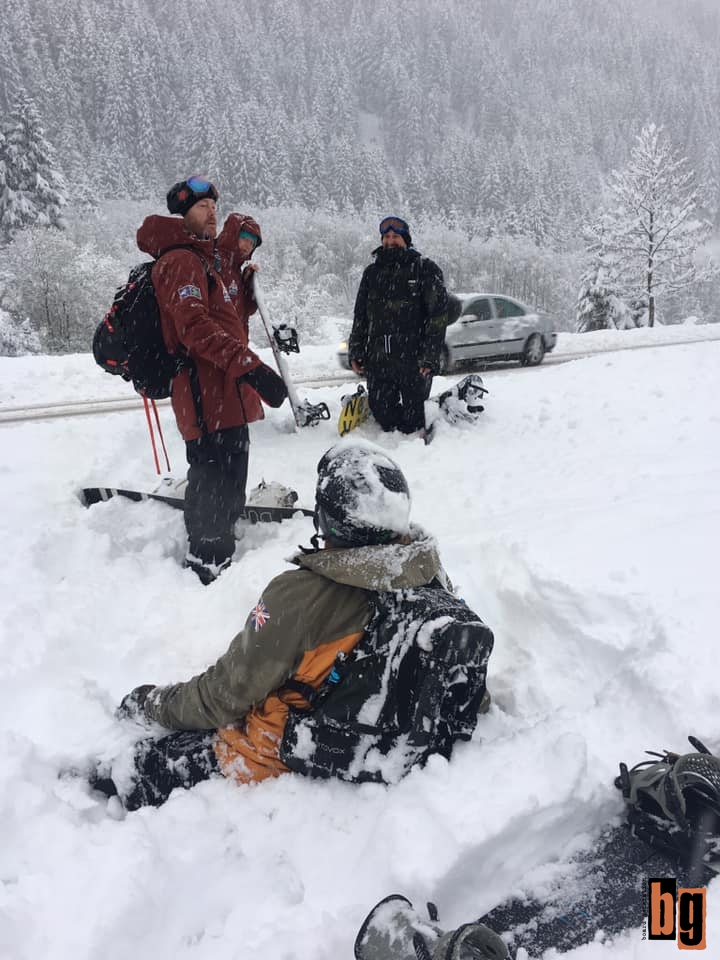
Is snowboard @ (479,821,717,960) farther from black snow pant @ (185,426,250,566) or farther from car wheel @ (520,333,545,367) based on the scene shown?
car wheel @ (520,333,545,367)

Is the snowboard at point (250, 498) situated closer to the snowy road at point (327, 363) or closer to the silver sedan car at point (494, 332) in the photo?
the snowy road at point (327, 363)

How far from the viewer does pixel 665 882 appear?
6.12 feet

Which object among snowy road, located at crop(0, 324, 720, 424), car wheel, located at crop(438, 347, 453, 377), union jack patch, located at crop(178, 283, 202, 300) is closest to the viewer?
union jack patch, located at crop(178, 283, 202, 300)

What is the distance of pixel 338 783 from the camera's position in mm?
2188

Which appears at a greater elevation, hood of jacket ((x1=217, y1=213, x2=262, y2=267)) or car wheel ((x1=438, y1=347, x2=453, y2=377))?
hood of jacket ((x1=217, y1=213, x2=262, y2=267))

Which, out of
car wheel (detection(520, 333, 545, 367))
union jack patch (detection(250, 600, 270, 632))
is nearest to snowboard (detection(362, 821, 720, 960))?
union jack patch (detection(250, 600, 270, 632))

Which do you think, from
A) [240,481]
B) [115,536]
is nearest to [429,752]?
[240,481]

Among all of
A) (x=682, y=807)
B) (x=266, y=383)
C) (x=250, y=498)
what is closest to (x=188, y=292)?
(x=266, y=383)

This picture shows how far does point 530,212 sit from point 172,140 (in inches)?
1664

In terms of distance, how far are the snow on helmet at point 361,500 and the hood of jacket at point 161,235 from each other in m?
2.11

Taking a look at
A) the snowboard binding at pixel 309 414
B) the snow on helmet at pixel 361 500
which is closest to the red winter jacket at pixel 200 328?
the snow on helmet at pixel 361 500

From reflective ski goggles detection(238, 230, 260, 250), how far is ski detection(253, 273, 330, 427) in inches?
12.6

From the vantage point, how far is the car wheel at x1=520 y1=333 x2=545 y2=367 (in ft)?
42.0

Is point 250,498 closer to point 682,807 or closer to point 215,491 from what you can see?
point 215,491
